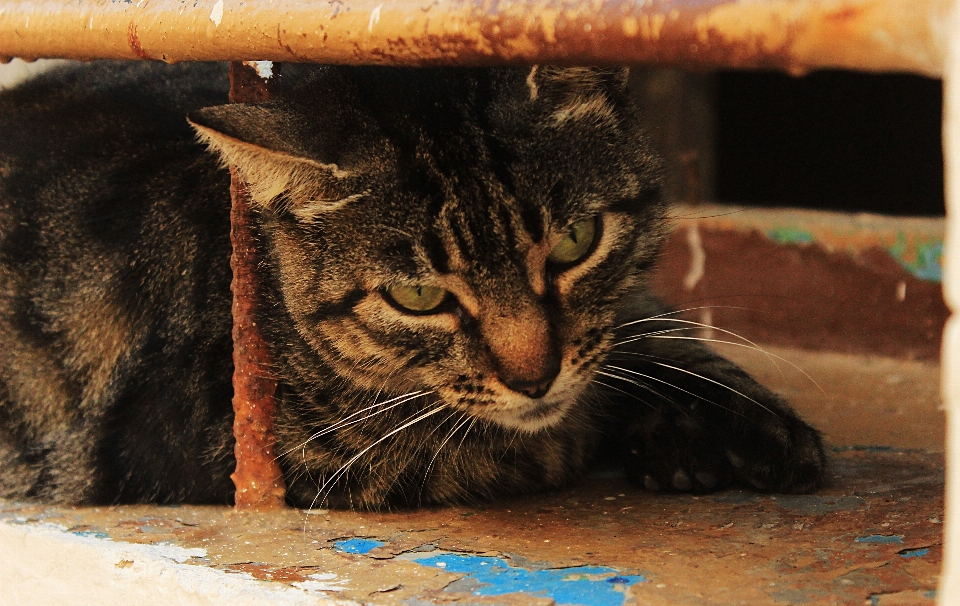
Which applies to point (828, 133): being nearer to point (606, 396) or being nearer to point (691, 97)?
point (691, 97)

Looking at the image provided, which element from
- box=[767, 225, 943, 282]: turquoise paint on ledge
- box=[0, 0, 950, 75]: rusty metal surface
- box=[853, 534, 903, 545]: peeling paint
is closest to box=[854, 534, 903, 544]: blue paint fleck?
box=[853, 534, 903, 545]: peeling paint

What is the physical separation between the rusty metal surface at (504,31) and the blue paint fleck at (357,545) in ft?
2.55

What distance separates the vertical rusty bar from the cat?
0.03m

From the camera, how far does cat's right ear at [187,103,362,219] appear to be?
165 cm

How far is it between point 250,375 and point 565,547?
0.68 meters

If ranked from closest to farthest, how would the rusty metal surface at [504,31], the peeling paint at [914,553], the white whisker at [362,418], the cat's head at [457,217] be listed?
the rusty metal surface at [504,31] < the peeling paint at [914,553] < the cat's head at [457,217] < the white whisker at [362,418]

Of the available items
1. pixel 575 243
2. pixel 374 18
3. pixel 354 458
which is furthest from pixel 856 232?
pixel 374 18

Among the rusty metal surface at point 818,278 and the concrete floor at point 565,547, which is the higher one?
the rusty metal surface at point 818,278

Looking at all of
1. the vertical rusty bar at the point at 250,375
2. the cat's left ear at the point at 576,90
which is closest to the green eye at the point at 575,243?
the cat's left ear at the point at 576,90

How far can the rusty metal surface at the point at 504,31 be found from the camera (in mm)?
1029

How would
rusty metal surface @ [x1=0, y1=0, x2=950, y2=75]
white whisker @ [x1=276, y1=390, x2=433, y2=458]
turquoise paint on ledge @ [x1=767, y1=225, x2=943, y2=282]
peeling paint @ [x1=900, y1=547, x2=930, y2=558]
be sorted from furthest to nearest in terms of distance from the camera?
turquoise paint on ledge @ [x1=767, y1=225, x2=943, y2=282] → white whisker @ [x1=276, y1=390, x2=433, y2=458] → peeling paint @ [x1=900, y1=547, x2=930, y2=558] → rusty metal surface @ [x1=0, y1=0, x2=950, y2=75]

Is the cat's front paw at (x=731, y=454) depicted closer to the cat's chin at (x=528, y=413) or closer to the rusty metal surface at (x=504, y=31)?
the cat's chin at (x=528, y=413)

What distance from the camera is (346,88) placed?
1.91 m

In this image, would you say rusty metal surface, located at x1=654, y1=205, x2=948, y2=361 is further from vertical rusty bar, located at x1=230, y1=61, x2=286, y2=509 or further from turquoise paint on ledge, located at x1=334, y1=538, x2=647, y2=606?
turquoise paint on ledge, located at x1=334, y1=538, x2=647, y2=606
